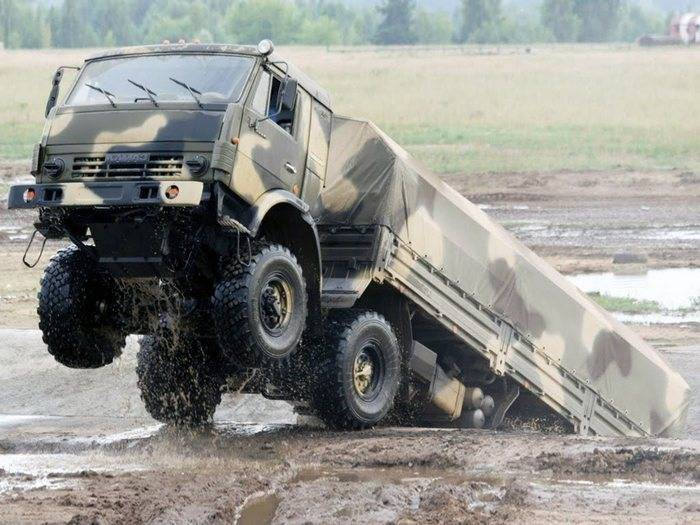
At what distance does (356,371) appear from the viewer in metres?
11.8

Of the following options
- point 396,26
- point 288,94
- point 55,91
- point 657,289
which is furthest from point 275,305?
point 396,26

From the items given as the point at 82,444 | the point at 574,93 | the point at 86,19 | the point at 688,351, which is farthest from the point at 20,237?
the point at 86,19

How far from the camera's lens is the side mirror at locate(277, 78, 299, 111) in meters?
10.9

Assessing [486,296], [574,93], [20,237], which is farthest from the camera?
[574,93]

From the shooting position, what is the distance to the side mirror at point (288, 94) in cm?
1085

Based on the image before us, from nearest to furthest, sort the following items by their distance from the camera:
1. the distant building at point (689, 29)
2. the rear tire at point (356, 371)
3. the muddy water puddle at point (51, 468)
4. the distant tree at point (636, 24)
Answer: the muddy water puddle at point (51, 468) → the rear tire at point (356, 371) → the distant building at point (689, 29) → the distant tree at point (636, 24)

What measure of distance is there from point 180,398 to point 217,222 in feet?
7.70

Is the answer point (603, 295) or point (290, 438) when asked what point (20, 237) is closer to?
point (603, 295)

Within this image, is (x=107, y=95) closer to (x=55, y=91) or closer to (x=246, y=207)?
(x=55, y=91)

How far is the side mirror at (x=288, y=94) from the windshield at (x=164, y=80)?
0.91ft

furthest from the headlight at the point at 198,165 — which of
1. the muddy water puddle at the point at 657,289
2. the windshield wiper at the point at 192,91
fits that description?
the muddy water puddle at the point at 657,289

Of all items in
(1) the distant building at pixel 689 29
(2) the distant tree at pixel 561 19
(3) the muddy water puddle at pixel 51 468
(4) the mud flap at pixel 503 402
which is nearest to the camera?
(3) the muddy water puddle at pixel 51 468

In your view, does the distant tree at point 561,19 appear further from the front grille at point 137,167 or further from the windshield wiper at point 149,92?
the front grille at point 137,167

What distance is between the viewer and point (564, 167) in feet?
112
